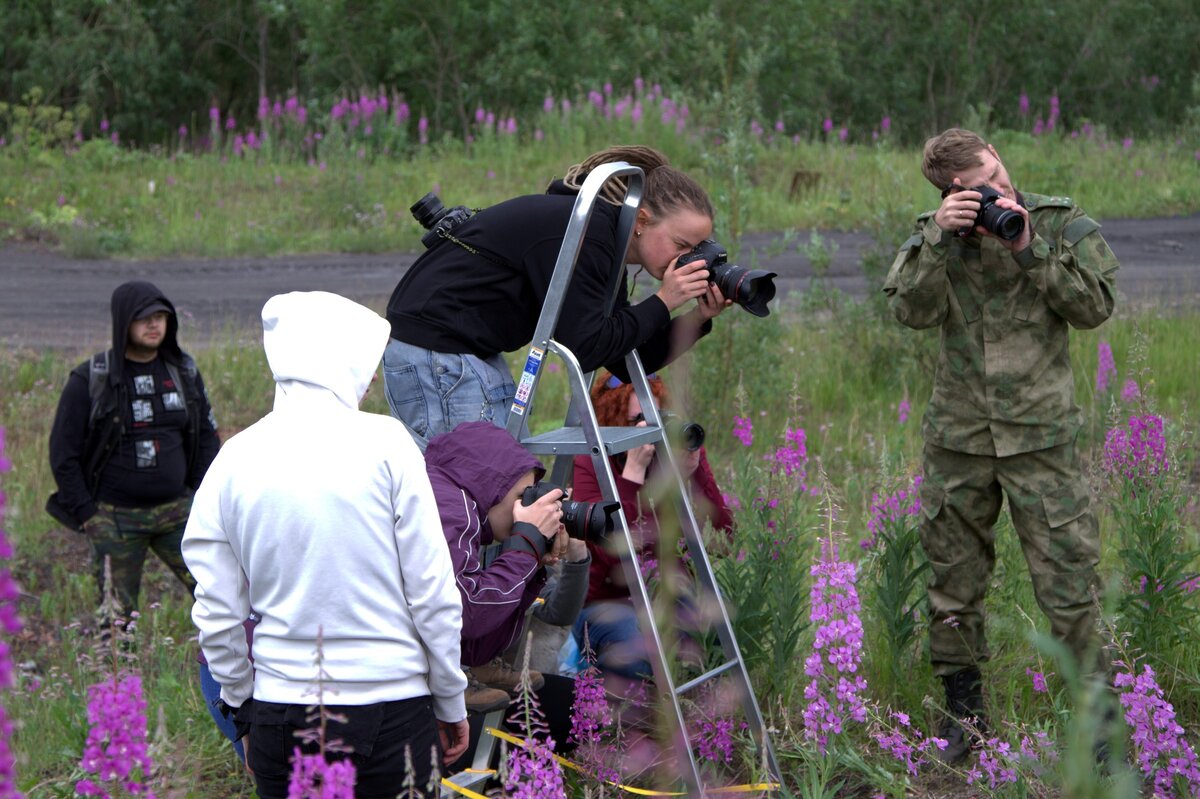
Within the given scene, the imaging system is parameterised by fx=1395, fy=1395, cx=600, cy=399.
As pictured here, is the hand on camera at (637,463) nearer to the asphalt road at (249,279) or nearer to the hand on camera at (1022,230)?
the hand on camera at (1022,230)

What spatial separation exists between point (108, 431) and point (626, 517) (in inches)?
116

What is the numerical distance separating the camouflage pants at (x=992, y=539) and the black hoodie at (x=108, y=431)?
358cm

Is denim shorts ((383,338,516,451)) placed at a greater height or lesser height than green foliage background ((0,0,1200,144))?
greater

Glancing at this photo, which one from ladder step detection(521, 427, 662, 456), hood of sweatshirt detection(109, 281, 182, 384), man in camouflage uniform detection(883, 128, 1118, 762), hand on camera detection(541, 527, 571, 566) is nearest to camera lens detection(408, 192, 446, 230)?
ladder step detection(521, 427, 662, 456)

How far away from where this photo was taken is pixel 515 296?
381 cm

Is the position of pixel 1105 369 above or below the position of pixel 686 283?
below

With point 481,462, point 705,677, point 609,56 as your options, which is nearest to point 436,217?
point 481,462

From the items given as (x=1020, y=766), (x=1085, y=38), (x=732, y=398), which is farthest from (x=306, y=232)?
(x=1085, y=38)

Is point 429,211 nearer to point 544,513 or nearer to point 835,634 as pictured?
point 544,513

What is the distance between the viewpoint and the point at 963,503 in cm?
421

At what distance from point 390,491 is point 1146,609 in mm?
2433

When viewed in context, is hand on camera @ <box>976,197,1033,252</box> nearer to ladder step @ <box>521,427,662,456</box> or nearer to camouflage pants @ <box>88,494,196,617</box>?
ladder step @ <box>521,427,662,456</box>

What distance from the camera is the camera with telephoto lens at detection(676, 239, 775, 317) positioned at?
366cm

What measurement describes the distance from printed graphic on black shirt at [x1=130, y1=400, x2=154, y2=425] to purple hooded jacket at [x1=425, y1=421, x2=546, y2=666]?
10.6 feet
